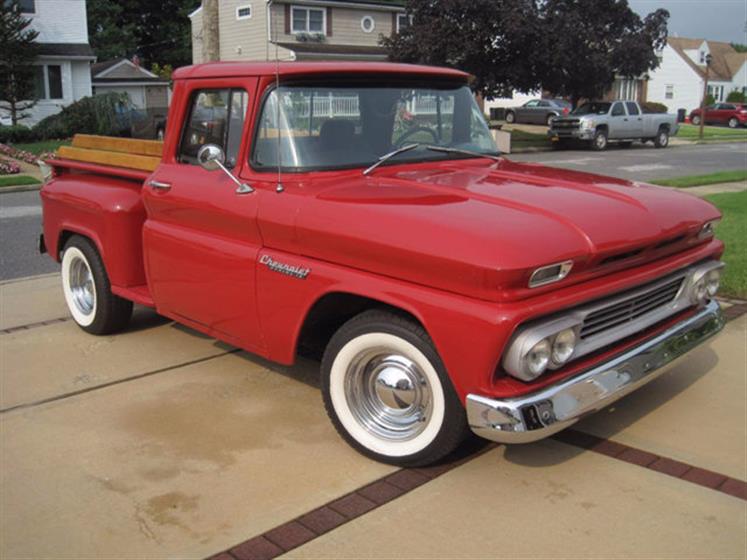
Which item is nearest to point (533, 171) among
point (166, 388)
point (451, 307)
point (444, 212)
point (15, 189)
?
point (444, 212)

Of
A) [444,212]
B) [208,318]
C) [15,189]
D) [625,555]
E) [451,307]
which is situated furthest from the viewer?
[15,189]

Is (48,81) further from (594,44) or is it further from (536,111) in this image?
(536,111)

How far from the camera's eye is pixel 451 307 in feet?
9.86

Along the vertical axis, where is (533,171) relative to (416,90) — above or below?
below

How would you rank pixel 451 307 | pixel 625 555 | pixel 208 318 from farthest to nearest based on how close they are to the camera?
pixel 208 318 → pixel 451 307 → pixel 625 555

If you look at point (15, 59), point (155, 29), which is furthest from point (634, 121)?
point (155, 29)

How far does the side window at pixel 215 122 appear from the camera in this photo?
4.11 metres

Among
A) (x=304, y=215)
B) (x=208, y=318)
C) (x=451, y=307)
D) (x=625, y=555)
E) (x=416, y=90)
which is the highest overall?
(x=416, y=90)

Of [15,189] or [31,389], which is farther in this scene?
[15,189]

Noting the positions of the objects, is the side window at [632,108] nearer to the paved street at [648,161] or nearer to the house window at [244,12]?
the paved street at [648,161]

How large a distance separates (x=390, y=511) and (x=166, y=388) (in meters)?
1.89

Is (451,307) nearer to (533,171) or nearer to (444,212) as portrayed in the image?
(444,212)

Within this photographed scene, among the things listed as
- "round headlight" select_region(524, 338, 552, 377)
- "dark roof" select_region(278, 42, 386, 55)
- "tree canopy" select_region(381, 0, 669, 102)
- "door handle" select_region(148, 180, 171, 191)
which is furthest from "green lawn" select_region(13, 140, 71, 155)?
"round headlight" select_region(524, 338, 552, 377)

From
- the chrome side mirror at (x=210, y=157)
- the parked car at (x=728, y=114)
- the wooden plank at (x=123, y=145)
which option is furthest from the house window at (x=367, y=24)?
the chrome side mirror at (x=210, y=157)
